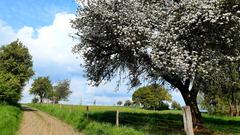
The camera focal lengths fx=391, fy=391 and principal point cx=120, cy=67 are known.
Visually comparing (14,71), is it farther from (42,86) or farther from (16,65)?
(42,86)

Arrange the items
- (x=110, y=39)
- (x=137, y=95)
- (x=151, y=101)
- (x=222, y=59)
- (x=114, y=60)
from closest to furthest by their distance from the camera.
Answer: (x=222, y=59) → (x=110, y=39) → (x=114, y=60) → (x=151, y=101) → (x=137, y=95)

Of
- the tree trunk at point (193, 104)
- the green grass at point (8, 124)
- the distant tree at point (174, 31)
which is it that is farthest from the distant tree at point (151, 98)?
the distant tree at point (174, 31)

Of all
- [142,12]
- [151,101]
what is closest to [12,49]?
[142,12]

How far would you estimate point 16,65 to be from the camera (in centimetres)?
8744

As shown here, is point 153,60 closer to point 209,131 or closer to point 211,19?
point 211,19

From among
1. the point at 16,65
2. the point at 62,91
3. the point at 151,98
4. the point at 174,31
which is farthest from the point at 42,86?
the point at 174,31

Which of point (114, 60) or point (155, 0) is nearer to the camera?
point (155, 0)

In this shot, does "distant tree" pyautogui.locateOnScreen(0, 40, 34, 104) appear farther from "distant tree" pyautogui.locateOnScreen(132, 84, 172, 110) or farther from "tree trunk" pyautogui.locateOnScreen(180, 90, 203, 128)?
"distant tree" pyautogui.locateOnScreen(132, 84, 172, 110)

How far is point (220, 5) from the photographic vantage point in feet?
90.5

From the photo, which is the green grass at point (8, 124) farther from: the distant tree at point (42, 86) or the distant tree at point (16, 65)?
the distant tree at point (42, 86)

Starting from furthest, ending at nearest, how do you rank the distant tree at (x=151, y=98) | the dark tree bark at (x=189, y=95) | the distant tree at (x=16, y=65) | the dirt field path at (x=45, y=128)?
the distant tree at (x=151, y=98) → the distant tree at (x=16, y=65) → the dark tree bark at (x=189, y=95) → the dirt field path at (x=45, y=128)

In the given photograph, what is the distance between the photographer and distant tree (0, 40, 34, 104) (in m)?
80.4

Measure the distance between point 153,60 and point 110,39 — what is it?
5.34m

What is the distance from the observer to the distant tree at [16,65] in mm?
80375
